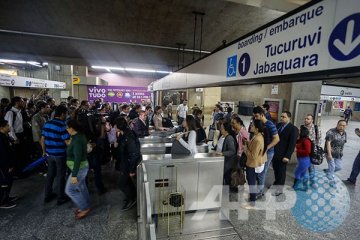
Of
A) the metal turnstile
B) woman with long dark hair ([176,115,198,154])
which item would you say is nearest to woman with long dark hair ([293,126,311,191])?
the metal turnstile

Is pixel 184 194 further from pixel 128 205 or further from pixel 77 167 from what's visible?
pixel 77 167

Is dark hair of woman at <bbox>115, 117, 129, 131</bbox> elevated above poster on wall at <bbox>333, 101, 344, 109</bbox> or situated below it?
below

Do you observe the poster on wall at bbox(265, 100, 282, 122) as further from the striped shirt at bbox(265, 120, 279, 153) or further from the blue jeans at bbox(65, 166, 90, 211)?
the blue jeans at bbox(65, 166, 90, 211)

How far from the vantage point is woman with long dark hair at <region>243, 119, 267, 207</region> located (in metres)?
3.06

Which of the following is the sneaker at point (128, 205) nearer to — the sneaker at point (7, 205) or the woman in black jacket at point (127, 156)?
the woman in black jacket at point (127, 156)

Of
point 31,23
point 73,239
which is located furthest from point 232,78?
point 31,23

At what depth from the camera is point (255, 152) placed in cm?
307

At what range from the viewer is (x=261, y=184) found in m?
3.48

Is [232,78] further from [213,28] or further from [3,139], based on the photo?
[3,139]

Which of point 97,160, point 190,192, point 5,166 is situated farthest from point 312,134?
point 5,166

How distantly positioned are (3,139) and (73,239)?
1890 millimetres

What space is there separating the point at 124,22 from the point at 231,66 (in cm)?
266

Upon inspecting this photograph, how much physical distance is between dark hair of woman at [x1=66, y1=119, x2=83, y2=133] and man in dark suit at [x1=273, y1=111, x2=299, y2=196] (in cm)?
350

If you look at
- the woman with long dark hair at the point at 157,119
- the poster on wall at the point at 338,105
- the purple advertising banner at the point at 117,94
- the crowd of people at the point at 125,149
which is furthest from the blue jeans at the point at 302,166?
the poster on wall at the point at 338,105
